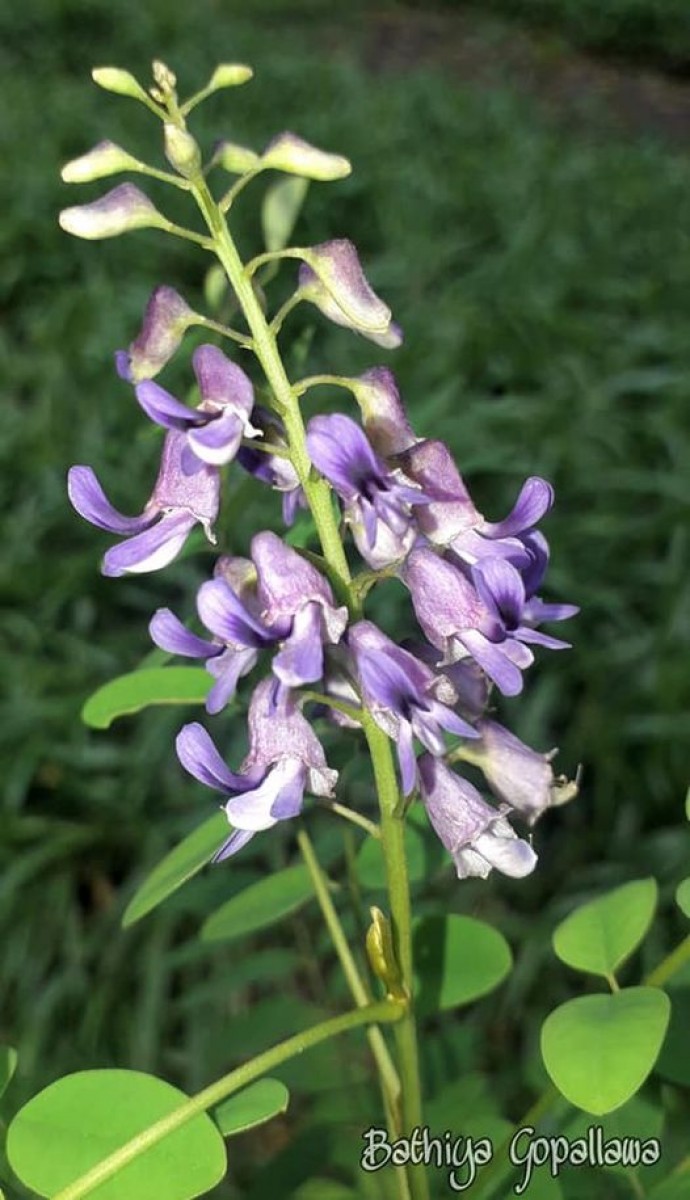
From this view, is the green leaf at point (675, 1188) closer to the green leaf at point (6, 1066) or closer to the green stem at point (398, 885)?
the green stem at point (398, 885)

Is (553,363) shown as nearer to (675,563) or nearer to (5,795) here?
(675,563)

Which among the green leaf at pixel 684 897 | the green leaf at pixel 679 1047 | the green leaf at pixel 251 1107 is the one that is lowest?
the green leaf at pixel 679 1047

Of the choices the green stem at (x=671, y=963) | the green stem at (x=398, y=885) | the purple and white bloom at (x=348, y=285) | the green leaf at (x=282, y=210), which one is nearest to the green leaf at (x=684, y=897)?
the green stem at (x=671, y=963)

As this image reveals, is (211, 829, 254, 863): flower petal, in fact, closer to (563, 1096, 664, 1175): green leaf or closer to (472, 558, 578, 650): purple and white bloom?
(472, 558, 578, 650): purple and white bloom

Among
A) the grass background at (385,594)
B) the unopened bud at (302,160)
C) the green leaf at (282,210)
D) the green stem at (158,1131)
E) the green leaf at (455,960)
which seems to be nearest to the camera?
the green stem at (158,1131)

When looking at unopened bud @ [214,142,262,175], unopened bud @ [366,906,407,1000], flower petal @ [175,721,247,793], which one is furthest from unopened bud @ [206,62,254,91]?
unopened bud @ [366,906,407,1000]

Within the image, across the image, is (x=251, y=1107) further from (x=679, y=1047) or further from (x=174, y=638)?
(x=679, y=1047)
